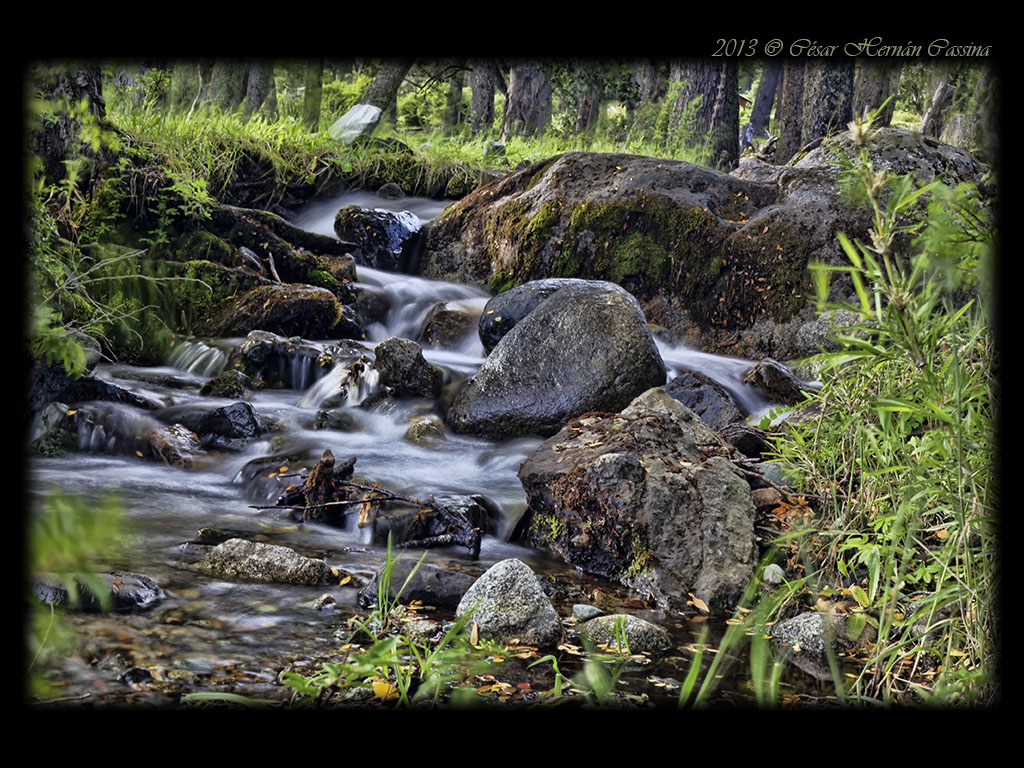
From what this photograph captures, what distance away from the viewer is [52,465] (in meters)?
4.45

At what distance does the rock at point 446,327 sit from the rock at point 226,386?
1.97 m

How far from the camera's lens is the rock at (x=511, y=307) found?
21.2ft

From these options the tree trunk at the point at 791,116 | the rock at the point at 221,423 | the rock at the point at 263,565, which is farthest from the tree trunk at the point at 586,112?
the rock at the point at 263,565

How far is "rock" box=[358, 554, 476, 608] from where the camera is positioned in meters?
2.93

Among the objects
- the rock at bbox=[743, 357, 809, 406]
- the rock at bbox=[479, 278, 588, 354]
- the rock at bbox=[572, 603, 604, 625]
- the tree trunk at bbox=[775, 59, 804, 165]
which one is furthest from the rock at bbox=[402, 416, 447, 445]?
the tree trunk at bbox=[775, 59, 804, 165]

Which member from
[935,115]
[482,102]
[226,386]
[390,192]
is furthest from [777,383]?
[935,115]

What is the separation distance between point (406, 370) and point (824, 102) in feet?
25.8

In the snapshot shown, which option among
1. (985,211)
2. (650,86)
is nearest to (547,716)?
(985,211)

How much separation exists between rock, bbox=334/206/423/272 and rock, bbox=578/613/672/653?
7.14 metres

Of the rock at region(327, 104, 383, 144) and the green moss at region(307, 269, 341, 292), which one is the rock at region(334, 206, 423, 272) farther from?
the rock at region(327, 104, 383, 144)

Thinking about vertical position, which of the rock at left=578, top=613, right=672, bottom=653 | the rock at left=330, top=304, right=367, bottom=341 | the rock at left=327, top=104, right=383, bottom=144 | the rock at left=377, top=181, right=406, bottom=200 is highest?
the rock at left=327, top=104, right=383, bottom=144

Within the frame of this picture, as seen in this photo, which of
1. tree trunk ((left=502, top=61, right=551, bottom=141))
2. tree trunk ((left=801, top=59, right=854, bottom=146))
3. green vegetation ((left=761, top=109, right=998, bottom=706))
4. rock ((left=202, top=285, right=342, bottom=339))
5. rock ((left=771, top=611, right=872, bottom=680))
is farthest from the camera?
tree trunk ((left=502, top=61, right=551, bottom=141))

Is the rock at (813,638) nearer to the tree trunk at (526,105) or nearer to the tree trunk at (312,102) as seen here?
the tree trunk at (312,102)

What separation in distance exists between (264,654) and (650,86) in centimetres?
1703
